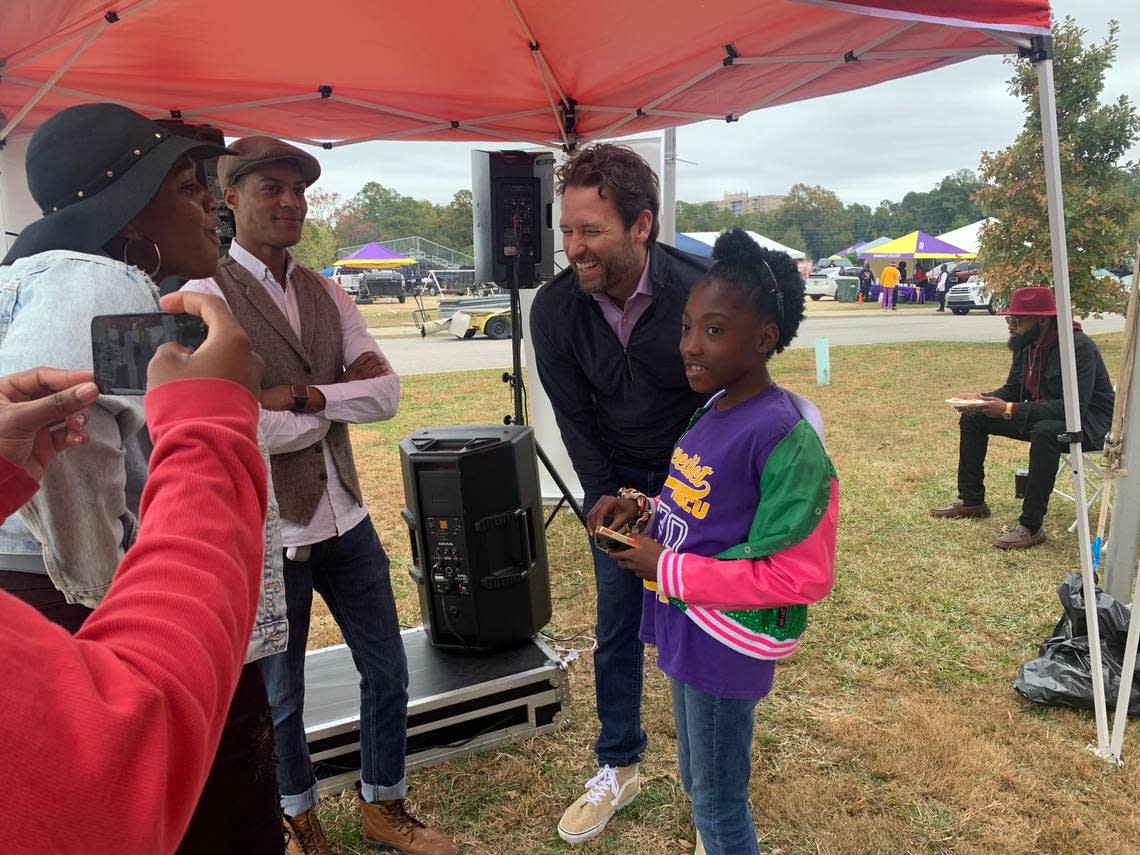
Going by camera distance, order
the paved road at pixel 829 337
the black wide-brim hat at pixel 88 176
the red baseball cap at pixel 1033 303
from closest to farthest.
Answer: the black wide-brim hat at pixel 88 176 → the red baseball cap at pixel 1033 303 → the paved road at pixel 829 337

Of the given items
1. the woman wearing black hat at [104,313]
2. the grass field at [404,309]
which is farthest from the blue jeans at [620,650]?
the grass field at [404,309]

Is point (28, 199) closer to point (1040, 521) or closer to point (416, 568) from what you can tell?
point (416, 568)

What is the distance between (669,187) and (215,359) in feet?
14.6

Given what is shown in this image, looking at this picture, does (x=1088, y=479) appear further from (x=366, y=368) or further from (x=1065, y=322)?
(x=366, y=368)

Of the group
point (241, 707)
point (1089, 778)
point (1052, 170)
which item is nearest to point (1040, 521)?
point (1089, 778)

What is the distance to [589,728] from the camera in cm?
299

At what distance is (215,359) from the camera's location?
682mm

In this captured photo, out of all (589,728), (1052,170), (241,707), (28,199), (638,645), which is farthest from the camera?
(28,199)

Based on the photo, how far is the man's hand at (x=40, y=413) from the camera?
0.80 metres

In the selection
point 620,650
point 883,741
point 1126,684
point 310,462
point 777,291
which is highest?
point 777,291

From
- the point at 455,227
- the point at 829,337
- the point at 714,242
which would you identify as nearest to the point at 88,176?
the point at 714,242

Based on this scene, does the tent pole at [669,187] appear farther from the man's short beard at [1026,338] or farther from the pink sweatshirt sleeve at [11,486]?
the pink sweatshirt sleeve at [11,486]

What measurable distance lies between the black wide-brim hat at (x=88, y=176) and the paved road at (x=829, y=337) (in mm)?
11624

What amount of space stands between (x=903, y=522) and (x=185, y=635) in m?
5.37
